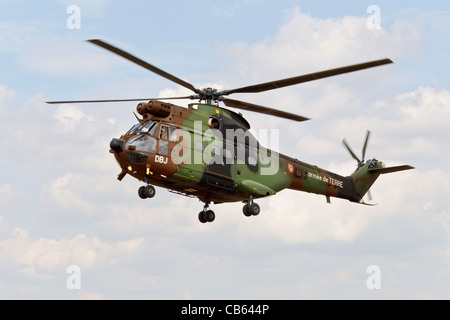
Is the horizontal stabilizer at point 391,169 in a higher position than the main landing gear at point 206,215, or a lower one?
higher

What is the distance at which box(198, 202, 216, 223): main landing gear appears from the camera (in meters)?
29.6

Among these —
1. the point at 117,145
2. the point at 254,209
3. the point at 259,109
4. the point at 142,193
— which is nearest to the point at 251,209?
the point at 254,209

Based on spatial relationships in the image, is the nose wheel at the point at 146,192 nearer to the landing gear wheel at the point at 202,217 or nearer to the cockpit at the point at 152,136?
the cockpit at the point at 152,136

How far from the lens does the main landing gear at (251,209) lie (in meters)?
28.6

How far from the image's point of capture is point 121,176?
87.7 ft

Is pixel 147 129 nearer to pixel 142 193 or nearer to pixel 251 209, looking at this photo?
pixel 142 193

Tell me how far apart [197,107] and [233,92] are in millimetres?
1730

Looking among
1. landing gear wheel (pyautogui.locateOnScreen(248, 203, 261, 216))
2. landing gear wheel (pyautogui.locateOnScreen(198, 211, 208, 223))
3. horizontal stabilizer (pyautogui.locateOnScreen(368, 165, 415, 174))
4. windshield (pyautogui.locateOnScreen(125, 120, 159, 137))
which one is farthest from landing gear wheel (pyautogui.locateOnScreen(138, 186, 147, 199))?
horizontal stabilizer (pyautogui.locateOnScreen(368, 165, 415, 174))

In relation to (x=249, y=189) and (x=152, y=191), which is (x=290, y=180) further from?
(x=152, y=191)

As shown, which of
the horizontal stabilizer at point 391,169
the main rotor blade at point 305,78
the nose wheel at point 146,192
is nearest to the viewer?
the main rotor blade at point 305,78

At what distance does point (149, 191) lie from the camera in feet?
84.1

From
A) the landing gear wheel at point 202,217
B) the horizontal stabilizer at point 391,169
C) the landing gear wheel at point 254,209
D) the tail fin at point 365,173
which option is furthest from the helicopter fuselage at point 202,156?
the horizontal stabilizer at point 391,169

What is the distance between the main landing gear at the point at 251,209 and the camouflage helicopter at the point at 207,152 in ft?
0.15

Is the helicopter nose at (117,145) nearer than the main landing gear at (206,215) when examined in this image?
Yes
